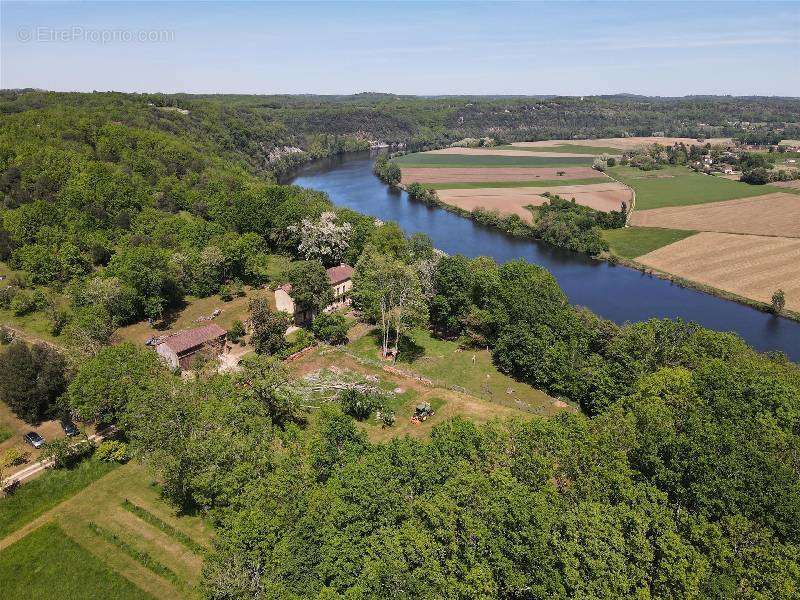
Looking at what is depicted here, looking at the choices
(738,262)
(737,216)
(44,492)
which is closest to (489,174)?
(737,216)

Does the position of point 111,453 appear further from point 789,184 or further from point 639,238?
point 789,184

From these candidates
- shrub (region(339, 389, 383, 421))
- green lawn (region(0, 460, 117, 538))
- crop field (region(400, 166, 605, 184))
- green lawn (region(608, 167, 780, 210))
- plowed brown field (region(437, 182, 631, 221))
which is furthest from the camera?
crop field (region(400, 166, 605, 184))

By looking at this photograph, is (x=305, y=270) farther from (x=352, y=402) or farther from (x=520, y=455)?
(x=520, y=455)

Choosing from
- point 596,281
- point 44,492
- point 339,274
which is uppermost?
point 339,274

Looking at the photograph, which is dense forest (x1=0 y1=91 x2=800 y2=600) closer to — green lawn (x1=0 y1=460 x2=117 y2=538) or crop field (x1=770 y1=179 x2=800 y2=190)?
green lawn (x1=0 y1=460 x2=117 y2=538)

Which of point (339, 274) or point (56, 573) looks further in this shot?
point (339, 274)

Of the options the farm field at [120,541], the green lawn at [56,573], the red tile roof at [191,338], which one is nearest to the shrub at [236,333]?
the red tile roof at [191,338]

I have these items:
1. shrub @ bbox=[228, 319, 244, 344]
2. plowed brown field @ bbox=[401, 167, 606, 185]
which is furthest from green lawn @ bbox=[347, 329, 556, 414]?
plowed brown field @ bbox=[401, 167, 606, 185]
